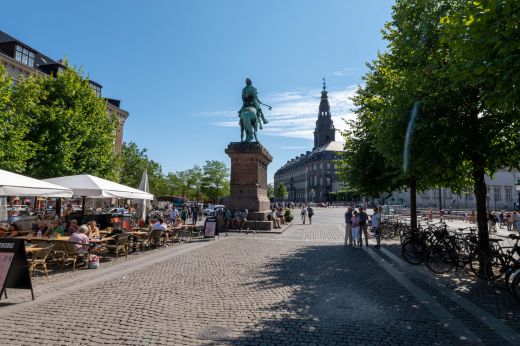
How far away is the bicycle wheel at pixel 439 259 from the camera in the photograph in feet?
33.9

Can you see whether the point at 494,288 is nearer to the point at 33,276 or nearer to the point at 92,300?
the point at 92,300

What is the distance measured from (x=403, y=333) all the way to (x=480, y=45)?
5.18 m

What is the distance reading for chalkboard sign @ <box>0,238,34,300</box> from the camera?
20.7 feet

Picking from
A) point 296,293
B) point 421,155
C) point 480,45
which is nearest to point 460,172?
point 421,155

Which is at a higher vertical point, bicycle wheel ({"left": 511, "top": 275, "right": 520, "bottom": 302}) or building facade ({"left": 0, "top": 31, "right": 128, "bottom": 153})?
building facade ({"left": 0, "top": 31, "right": 128, "bottom": 153})

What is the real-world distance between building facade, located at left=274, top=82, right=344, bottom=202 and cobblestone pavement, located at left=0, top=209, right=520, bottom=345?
419 ft

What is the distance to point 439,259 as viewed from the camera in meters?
10.6

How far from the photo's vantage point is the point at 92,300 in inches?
268

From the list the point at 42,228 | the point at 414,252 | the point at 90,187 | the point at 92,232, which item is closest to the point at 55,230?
the point at 42,228

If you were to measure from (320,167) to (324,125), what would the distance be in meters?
21.2

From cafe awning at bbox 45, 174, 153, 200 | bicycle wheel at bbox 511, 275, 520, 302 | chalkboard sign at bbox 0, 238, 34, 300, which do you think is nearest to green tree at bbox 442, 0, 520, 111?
bicycle wheel at bbox 511, 275, 520, 302

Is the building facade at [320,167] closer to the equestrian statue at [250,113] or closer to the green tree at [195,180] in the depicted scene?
the green tree at [195,180]

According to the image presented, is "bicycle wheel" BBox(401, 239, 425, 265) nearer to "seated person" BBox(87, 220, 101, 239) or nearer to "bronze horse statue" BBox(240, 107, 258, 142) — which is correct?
"seated person" BBox(87, 220, 101, 239)

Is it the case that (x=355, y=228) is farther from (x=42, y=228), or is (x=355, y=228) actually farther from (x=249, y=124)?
(x=42, y=228)
